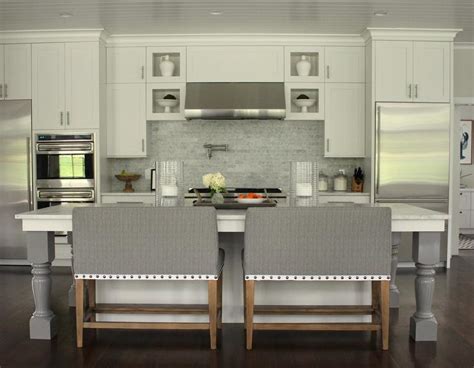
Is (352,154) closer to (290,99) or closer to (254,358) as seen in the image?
(290,99)

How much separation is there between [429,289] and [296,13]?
9.98 feet

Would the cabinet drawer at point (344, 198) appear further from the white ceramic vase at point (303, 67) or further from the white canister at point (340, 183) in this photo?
the white ceramic vase at point (303, 67)

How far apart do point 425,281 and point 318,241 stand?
0.77 m

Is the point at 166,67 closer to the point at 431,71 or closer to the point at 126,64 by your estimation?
the point at 126,64

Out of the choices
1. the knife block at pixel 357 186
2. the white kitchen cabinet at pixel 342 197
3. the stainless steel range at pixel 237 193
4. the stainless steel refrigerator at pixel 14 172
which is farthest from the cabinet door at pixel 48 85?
the knife block at pixel 357 186

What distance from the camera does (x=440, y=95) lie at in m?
5.90

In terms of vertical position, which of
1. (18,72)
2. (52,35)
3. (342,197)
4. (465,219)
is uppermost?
(52,35)

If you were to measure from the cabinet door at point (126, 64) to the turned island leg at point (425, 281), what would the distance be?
3880 millimetres

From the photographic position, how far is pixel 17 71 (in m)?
5.93

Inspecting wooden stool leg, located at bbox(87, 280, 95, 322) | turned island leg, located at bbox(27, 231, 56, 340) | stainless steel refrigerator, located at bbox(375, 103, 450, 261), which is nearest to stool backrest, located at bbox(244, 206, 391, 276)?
wooden stool leg, located at bbox(87, 280, 95, 322)

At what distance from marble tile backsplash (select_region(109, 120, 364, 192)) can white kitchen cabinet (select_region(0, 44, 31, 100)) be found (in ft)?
4.34

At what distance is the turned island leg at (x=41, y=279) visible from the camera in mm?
3316

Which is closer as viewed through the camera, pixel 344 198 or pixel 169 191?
pixel 169 191

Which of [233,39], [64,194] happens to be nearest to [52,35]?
[64,194]
